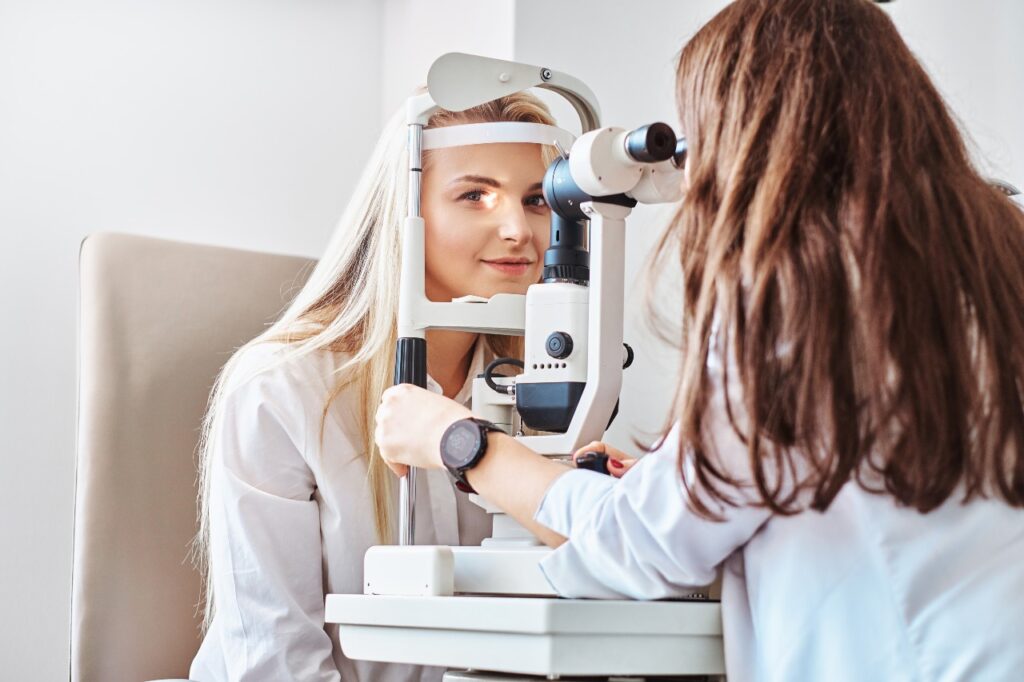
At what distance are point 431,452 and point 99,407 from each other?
2.33ft

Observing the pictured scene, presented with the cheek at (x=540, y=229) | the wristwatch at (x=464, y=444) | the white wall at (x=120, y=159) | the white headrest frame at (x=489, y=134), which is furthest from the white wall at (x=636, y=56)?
the wristwatch at (x=464, y=444)

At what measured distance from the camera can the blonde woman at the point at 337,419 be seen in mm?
1354

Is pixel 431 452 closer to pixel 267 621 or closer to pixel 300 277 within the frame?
pixel 267 621

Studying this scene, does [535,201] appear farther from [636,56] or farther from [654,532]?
[654,532]

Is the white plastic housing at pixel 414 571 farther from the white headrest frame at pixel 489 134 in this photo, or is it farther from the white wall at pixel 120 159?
the white wall at pixel 120 159

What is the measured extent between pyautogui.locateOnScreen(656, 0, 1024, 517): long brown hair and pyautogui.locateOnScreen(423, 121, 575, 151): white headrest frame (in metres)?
0.43

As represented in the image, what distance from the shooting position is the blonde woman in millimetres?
1354

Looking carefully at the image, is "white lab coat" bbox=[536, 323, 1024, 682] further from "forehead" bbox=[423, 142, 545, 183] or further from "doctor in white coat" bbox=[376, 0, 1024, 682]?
"forehead" bbox=[423, 142, 545, 183]

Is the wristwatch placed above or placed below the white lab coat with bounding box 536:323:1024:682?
above

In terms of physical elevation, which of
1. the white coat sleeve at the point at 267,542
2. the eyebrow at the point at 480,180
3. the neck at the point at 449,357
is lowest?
the white coat sleeve at the point at 267,542

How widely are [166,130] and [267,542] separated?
3.59 ft

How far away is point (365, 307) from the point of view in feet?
4.95

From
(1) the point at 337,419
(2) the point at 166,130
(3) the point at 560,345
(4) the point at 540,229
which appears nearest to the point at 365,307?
(1) the point at 337,419

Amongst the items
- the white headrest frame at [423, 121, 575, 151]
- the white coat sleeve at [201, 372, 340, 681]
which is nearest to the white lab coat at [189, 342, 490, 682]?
the white coat sleeve at [201, 372, 340, 681]
